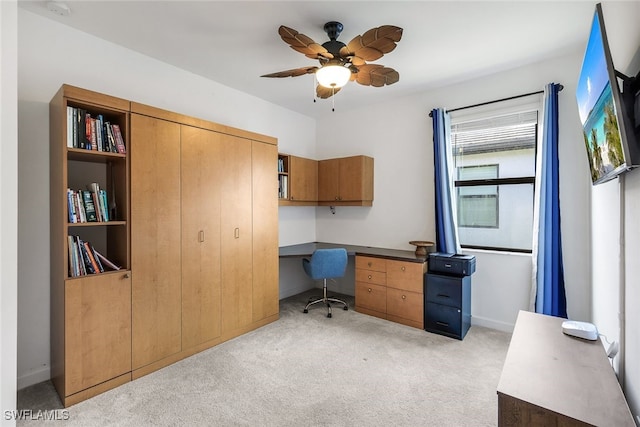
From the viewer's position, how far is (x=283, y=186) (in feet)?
13.5

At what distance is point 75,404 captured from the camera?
2.06 metres

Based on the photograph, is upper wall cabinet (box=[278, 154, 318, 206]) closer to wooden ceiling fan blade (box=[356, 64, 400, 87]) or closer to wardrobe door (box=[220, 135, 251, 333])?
wardrobe door (box=[220, 135, 251, 333])

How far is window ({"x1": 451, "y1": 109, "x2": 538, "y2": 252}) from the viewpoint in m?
3.20

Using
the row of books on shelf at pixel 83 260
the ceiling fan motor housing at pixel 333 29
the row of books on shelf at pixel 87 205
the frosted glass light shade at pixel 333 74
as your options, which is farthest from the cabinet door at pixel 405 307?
the row of books on shelf at pixel 87 205

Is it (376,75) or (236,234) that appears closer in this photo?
(376,75)

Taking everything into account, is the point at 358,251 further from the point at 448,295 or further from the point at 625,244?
the point at 625,244

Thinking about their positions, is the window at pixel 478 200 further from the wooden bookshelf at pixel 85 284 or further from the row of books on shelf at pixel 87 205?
the row of books on shelf at pixel 87 205

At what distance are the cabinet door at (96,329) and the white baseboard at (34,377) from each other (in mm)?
546

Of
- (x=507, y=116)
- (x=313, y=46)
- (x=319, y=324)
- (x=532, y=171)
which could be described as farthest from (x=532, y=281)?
(x=313, y=46)

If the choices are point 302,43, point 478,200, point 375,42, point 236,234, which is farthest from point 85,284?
point 478,200

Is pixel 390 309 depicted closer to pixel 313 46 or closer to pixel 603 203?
pixel 603 203

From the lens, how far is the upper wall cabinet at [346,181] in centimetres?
416

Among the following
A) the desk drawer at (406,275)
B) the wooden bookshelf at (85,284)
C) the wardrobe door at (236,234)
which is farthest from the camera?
the desk drawer at (406,275)

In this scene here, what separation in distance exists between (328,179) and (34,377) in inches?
147
